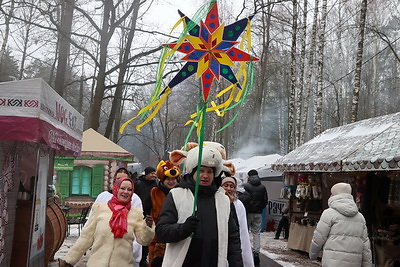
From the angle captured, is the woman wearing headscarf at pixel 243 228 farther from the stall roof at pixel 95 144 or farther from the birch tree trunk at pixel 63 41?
the stall roof at pixel 95 144

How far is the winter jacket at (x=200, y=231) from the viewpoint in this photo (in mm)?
3580

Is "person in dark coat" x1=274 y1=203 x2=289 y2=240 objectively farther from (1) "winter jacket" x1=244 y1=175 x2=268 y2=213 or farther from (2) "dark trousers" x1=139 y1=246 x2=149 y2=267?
(2) "dark trousers" x1=139 y1=246 x2=149 y2=267

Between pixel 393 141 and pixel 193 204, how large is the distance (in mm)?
5436

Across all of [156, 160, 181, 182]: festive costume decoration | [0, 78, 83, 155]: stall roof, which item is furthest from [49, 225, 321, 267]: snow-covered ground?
[0, 78, 83, 155]: stall roof

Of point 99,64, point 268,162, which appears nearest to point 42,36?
point 99,64

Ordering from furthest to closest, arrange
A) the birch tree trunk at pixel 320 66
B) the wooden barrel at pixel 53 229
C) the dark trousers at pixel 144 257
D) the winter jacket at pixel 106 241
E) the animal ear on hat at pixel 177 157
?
1. the birch tree trunk at pixel 320 66
2. the wooden barrel at pixel 53 229
3. the dark trousers at pixel 144 257
4. the animal ear on hat at pixel 177 157
5. the winter jacket at pixel 106 241

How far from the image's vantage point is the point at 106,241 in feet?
15.6

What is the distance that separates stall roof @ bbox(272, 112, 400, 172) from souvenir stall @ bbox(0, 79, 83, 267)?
473 centimetres

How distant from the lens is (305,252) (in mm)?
12227

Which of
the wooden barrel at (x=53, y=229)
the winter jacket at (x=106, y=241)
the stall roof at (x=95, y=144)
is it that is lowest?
the wooden barrel at (x=53, y=229)

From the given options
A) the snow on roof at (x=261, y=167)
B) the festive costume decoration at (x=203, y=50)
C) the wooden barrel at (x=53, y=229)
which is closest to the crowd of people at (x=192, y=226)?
the festive costume decoration at (x=203, y=50)

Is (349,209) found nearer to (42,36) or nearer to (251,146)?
(42,36)

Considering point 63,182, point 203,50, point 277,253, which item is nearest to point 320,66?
point 277,253

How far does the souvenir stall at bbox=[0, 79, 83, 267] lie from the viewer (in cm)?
553
